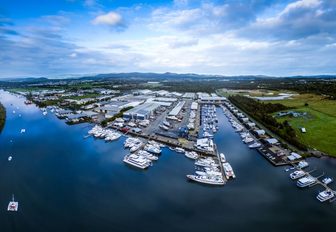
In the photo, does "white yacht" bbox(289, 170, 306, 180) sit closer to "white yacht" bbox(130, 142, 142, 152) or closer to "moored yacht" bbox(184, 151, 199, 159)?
"moored yacht" bbox(184, 151, 199, 159)

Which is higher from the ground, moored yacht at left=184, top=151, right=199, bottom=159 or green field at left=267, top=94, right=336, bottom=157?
green field at left=267, top=94, right=336, bottom=157

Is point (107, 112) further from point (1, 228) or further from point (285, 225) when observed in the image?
point (285, 225)

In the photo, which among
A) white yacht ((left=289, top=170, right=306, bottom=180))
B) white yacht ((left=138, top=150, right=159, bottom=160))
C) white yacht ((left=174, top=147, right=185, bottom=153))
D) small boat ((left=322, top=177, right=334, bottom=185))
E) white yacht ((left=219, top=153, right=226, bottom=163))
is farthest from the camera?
white yacht ((left=174, top=147, right=185, bottom=153))

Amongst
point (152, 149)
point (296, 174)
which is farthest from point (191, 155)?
point (296, 174)

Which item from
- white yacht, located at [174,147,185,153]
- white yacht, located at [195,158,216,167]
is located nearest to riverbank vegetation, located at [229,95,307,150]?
white yacht, located at [195,158,216,167]

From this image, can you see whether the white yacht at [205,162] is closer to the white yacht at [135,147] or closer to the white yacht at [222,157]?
the white yacht at [222,157]

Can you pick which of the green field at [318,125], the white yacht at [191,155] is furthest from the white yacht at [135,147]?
the green field at [318,125]

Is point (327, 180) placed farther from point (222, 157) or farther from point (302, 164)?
point (222, 157)
